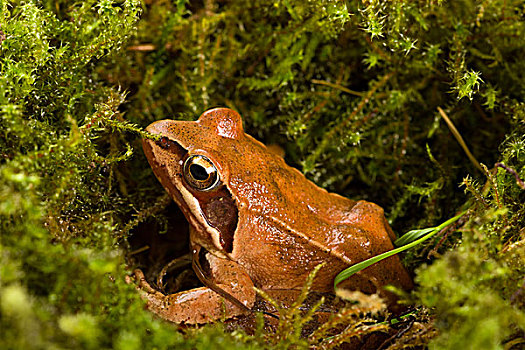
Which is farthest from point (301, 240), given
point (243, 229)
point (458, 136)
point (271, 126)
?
point (458, 136)

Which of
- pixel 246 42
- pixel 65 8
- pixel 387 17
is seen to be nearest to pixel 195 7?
pixel 246 42

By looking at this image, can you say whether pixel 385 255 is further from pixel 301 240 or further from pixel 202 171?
pixel 202 171

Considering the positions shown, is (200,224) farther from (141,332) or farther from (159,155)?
(141,332)

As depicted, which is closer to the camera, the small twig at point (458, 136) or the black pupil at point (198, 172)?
the black pupil at point (198, 172)

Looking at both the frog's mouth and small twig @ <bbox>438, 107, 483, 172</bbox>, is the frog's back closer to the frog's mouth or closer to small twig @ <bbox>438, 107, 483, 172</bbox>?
the frog's mouth

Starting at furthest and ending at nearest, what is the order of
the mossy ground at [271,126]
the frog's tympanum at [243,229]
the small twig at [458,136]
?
the small twig at [458,136], the frog's tympanum at [243,229], the mossy ground at [271,126]

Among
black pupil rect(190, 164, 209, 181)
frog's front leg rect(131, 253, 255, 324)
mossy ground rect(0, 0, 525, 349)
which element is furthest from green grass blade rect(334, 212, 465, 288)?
black pupil rect(190, 164, 209, 181)

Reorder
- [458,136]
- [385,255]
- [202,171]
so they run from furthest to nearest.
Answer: [458,136], [202,171], [385,255]

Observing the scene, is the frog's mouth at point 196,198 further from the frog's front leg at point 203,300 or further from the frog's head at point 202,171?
the frog's front leg at point 203,300

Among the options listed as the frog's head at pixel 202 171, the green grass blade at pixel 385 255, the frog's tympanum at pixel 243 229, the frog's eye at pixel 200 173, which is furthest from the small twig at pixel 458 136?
the frog's eye at pixel 200 173
